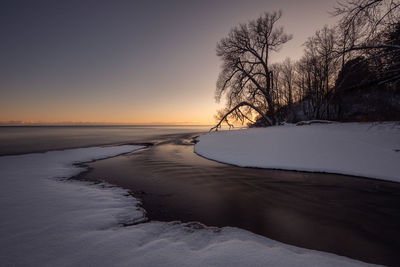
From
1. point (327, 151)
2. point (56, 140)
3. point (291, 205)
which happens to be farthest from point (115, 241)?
point (56, 140)

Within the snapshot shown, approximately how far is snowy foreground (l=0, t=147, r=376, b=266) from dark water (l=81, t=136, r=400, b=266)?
432 mm

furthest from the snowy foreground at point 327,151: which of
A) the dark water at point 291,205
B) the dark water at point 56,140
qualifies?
the dark water at point 56,140

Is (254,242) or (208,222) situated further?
(208,222)

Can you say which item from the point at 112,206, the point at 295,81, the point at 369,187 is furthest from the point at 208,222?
the point at 295,81

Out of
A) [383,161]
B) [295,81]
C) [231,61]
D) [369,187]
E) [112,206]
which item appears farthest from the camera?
[295,81]

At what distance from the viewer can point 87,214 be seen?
10.4 feet

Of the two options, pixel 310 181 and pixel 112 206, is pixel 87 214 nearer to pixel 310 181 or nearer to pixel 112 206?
pixel 112 206

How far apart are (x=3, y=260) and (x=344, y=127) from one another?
12.3 metres

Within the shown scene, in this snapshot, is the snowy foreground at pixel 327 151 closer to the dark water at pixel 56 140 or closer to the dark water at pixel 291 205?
the dark water at pixel 291 205

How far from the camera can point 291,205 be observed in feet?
12.7

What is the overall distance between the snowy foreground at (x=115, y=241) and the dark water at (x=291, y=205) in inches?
17.0

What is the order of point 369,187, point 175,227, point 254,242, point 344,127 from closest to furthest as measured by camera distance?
point 254,242 < point 175,227 < point 369,187 < point 344,127

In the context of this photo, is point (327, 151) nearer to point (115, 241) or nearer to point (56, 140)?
point (115, 241)

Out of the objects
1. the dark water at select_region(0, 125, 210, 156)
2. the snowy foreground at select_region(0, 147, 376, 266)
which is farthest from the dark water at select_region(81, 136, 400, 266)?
the dark water at select_region(0, 125, 210, 156)
